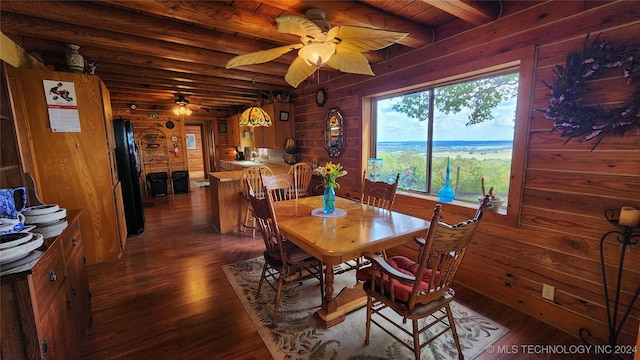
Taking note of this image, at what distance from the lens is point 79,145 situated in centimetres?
274

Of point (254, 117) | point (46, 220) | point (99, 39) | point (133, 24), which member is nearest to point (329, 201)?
point (46, 220)

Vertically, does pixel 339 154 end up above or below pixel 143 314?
above

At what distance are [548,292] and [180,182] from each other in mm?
7660

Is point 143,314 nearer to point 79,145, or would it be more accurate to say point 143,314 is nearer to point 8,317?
point 8,317

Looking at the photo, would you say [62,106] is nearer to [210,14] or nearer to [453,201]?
[210,14]

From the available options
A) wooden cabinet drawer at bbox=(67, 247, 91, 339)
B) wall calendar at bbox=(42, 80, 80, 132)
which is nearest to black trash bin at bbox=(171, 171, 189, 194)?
wall calendar at bbox=(42, 80, 80, 132)

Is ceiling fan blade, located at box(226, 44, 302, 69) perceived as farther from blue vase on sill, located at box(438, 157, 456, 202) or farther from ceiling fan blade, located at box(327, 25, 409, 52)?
blue vase on sill, located at box(438, 157, 456, 202)

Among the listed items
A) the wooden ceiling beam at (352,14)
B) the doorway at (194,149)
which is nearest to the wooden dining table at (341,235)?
the wooden ceiling beam at (352,14)

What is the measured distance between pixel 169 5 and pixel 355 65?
1.39 m

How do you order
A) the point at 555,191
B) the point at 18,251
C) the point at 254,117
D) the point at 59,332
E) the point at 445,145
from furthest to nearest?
the point at 254,117 < the point at 445,145 < the point at 555,191 < the point at 59,332 < the point at 18,251

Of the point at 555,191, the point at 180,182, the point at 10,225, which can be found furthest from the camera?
the point at 180,182

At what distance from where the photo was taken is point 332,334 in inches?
73.6

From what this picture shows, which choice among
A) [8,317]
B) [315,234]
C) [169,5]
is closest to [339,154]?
[315,234]

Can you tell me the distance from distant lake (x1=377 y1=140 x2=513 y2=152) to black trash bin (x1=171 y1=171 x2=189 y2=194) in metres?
5.81
